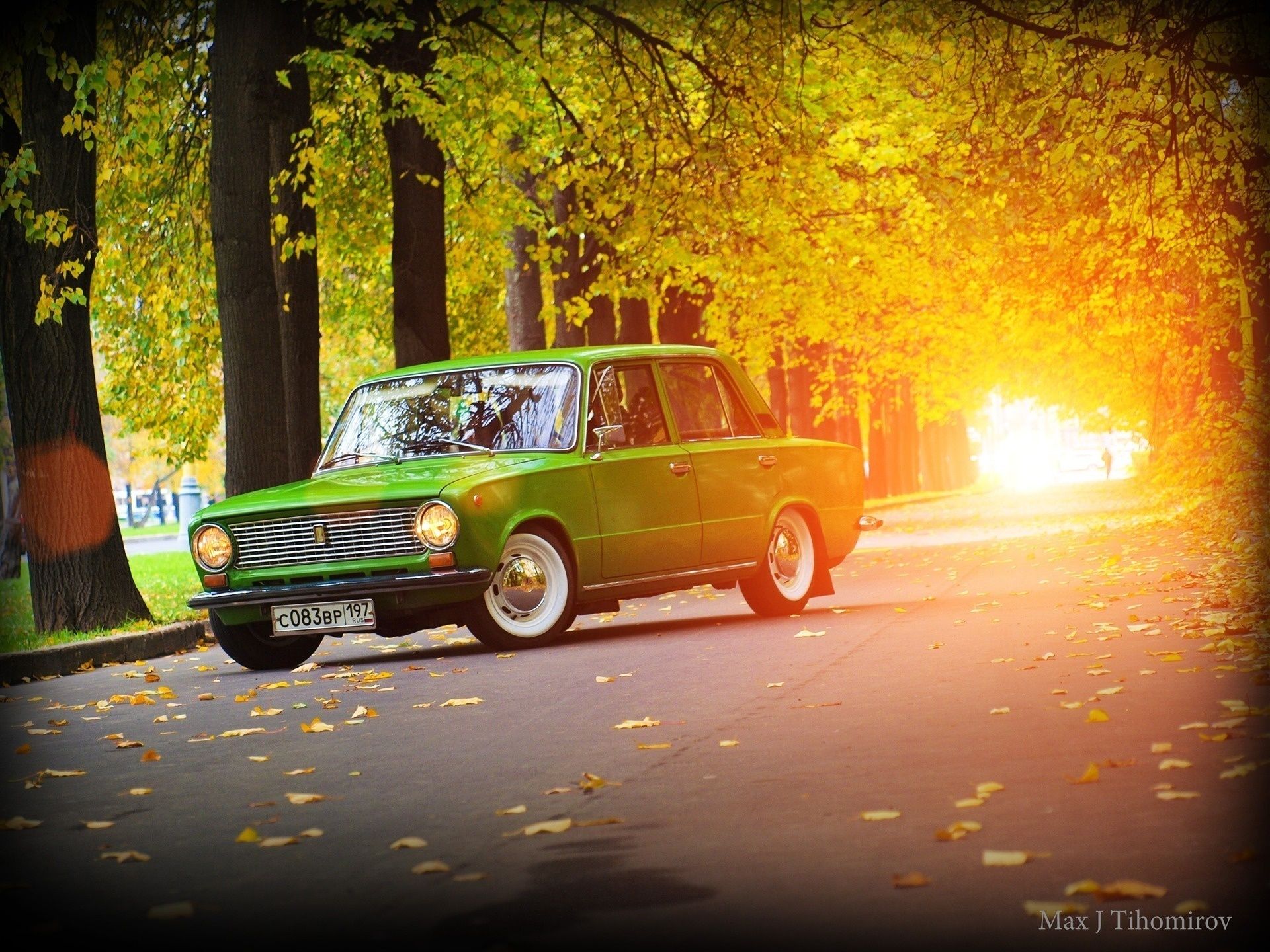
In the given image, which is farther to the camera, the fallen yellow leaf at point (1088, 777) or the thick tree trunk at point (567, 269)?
the thick tree trunk at point (567, 269)

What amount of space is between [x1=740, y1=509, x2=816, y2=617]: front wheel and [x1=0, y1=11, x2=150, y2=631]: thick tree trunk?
523 cm

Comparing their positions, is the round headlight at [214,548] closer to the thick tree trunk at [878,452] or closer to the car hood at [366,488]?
the car hood at [366,488]

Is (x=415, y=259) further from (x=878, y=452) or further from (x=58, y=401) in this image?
(x=878, y=452)

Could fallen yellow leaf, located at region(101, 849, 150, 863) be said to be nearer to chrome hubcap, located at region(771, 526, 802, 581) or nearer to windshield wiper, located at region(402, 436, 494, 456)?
windshield wiper, located at region(402, 436, 494, 456)

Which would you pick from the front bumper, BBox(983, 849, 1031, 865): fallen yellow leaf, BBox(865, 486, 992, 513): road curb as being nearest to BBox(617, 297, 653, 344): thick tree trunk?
the front bumper

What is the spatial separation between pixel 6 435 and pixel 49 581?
28794 mm

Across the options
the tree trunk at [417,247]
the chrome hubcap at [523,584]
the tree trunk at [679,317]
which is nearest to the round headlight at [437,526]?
the chrome hubcap at [523,584]

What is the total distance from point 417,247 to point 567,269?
6598 mm

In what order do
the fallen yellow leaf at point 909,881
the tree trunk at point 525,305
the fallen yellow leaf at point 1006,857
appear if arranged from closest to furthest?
the fallen yellow leaf at point 909,881
the fallen yellow leaf at point 1006,857
the tree trunk at point 525,305

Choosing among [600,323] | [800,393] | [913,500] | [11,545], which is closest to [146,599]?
[600,323]

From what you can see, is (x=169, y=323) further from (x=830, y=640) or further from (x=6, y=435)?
(x=6, y=435)

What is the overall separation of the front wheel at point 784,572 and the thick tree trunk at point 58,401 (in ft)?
17.2

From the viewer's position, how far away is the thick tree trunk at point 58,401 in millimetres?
16234

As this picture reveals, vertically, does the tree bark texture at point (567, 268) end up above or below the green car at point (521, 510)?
above
